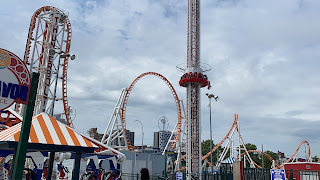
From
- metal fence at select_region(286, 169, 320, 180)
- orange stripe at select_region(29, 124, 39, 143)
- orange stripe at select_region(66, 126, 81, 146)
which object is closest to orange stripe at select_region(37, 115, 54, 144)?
orange stripe at select_region(29, 124, 39, 143)

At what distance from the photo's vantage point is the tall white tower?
3875 cm

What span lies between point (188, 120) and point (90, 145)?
29880 mm

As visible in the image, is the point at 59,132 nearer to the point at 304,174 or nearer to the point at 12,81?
the point at 12,81

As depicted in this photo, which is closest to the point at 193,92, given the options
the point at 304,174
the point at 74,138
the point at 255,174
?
the point at 255,174

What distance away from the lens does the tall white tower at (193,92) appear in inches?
1526

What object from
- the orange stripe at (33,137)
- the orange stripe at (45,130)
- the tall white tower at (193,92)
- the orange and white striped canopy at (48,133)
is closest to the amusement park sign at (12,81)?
the orange and white striped canopy at (48,133)

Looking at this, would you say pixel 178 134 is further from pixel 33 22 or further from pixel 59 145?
pixel 59 145

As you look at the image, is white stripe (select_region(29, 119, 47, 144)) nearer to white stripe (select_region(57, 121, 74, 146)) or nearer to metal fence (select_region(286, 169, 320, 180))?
white stripe (select_region(57, 121, 74, 146))

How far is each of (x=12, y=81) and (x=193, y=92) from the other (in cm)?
3482

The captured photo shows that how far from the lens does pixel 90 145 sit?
10180 mm

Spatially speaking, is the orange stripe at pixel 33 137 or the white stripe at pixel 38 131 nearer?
the orange stripe at pixel 33 137

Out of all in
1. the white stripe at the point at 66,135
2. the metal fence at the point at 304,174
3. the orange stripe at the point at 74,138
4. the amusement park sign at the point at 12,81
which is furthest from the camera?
the metal fence at the point at 304,174

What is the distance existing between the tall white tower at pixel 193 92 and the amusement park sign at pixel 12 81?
33284mm

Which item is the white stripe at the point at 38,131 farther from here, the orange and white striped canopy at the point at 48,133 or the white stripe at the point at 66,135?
the white stripe at the point at 66,135
